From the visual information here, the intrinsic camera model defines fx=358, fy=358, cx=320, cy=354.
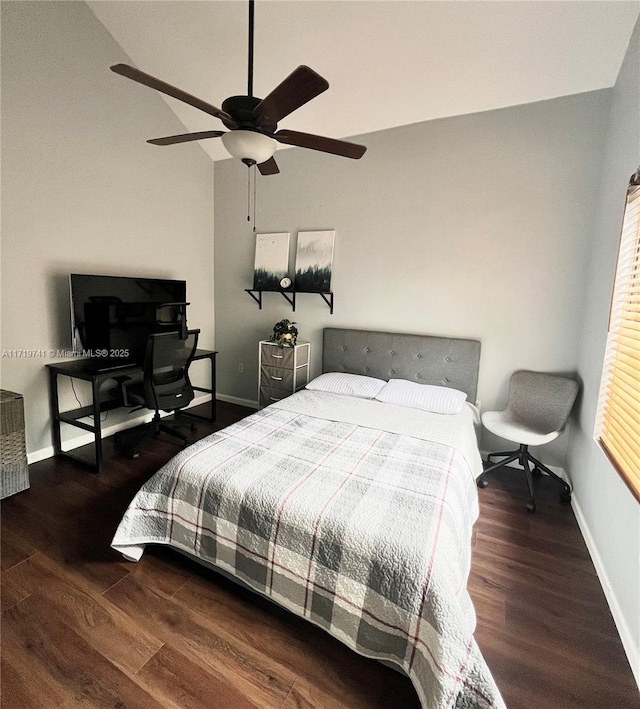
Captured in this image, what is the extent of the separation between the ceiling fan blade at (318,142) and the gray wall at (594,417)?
1.46m

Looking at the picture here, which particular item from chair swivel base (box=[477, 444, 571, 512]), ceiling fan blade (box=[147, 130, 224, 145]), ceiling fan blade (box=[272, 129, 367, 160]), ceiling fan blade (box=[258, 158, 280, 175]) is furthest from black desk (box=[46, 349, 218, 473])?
chair swivel base (box=[477, 444, 571, 512])

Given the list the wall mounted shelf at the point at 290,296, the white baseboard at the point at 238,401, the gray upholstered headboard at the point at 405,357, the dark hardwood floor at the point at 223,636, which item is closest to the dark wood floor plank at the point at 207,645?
the dark hardwood floor at the point at 223,636

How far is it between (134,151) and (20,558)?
3.16 meters

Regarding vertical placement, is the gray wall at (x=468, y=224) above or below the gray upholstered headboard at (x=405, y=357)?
above

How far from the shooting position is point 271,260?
3.76 m

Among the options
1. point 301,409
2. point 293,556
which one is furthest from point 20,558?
point 301,409

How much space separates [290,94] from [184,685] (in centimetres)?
221

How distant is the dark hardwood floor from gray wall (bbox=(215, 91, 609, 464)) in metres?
1.42

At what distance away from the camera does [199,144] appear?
3783 mm

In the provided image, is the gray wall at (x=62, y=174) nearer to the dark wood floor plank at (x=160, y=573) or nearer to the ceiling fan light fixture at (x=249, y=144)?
the dark wood floor plank at (x=160, y=573)

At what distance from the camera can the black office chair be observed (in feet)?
9.22

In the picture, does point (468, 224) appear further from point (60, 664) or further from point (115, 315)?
point (60, 664)

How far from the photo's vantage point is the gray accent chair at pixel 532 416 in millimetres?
2463

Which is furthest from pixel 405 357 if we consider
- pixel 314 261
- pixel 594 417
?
pixel 594 417
